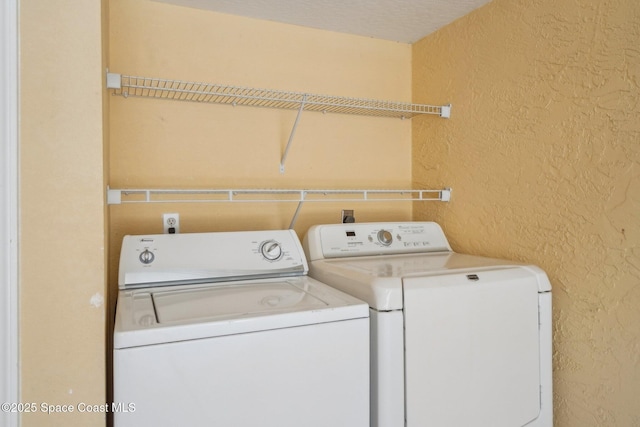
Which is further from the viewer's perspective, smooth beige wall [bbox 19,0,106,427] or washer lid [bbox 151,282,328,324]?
washer lid [bbox 151,282,328,324]

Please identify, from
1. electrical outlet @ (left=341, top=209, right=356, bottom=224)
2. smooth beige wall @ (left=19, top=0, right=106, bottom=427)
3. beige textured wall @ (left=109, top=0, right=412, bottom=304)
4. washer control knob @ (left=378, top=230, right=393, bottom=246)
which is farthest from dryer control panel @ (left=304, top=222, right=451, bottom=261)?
smooth beige wall @ (left=19, top=0, right=106, bottom=427)

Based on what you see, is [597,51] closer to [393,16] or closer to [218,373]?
[393,16]

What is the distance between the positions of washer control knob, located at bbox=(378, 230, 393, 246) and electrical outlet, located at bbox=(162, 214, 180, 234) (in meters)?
0.89

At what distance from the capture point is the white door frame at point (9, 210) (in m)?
0.94

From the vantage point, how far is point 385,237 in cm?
188

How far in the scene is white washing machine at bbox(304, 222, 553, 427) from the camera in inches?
47.3

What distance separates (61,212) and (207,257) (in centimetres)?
61

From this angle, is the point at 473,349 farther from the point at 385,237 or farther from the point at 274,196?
the point at 274,196

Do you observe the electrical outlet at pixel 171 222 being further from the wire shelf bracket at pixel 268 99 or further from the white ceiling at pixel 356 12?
the white ceiling at pixel 356 12

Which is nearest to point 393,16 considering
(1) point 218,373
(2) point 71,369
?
(1) point 218,373

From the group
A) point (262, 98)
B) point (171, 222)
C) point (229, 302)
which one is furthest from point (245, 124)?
point (229, 302)

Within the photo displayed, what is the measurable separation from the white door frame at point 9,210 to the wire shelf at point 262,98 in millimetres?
613

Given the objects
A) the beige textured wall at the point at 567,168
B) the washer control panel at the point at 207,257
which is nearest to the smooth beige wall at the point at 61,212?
the washer control panel at the point at 207,257

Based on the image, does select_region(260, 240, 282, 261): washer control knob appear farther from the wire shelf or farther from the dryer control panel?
the wire shelf
